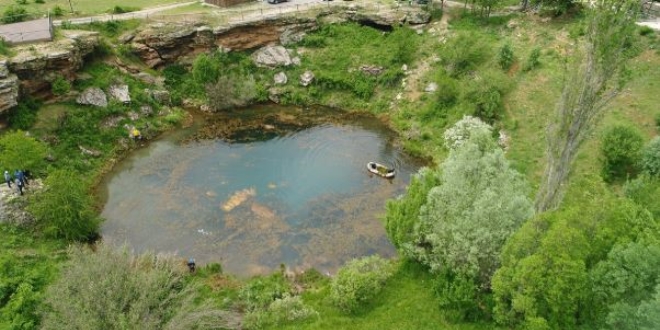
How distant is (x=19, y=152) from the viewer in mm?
34188

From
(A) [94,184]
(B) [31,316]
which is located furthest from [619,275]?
(A) [94,184]

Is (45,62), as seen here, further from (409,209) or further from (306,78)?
(409,209)

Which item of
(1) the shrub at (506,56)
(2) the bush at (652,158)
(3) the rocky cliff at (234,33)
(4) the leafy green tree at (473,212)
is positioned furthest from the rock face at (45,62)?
(2) the bush at (652,158)

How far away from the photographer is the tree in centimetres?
2017

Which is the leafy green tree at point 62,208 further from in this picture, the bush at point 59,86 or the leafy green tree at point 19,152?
the bush at point 59,86

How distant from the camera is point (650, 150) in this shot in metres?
32.6

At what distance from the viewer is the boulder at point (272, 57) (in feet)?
177

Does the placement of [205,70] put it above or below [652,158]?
above

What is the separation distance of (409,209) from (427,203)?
120 cm

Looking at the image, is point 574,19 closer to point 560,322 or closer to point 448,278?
point 448,278

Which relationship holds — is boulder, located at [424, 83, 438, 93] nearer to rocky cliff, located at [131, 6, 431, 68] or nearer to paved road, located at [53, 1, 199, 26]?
rocky cliff, located at [131, 6, 431, 68]

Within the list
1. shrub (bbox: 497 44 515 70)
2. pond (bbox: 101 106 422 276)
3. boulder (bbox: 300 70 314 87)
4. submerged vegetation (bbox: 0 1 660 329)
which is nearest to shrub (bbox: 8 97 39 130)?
submerged vegetation (bbox: 0 1 660 329)

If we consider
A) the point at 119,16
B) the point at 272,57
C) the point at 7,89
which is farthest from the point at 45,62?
the point at 272,57

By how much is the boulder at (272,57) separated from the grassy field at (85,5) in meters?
14.2
